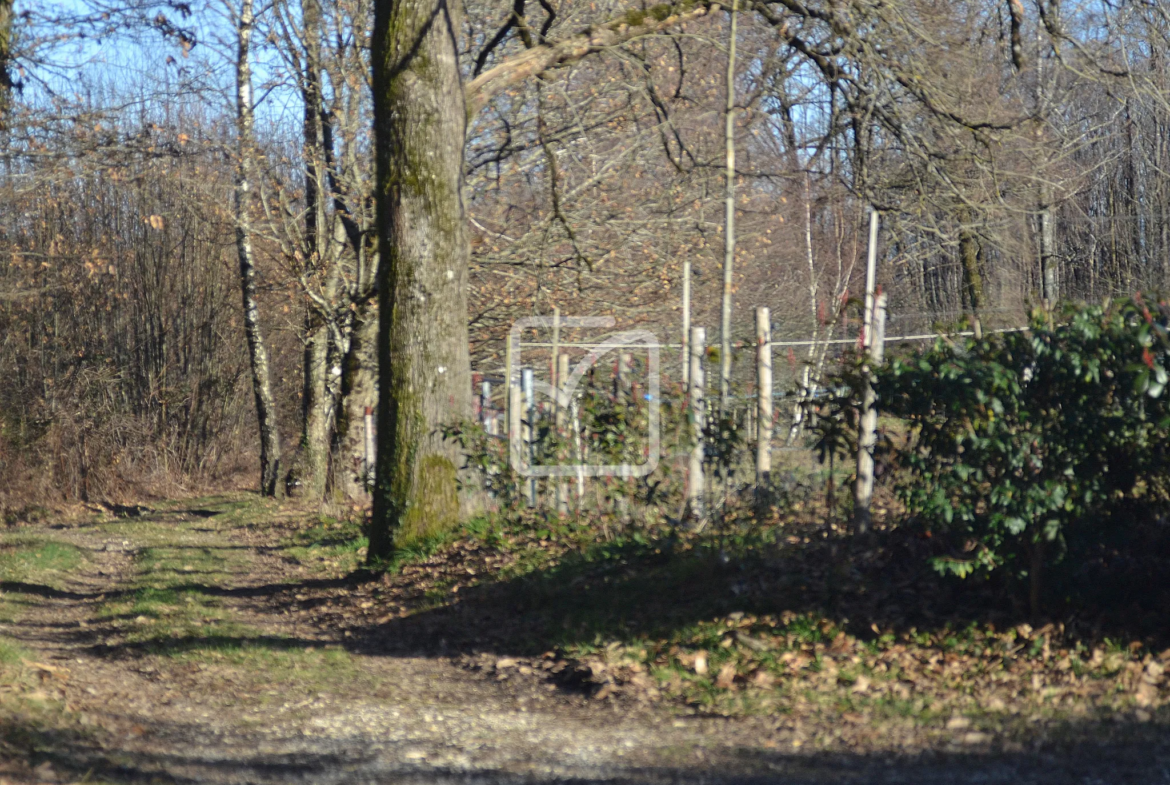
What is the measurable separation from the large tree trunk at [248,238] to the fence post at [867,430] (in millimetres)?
11102

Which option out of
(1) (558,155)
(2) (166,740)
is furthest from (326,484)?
(2) (166,740)

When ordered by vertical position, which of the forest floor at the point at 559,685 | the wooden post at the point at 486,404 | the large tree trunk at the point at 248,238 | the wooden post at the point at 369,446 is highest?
the large tree trunk at the point at 248,238

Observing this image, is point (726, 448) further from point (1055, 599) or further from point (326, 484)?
point (326, 484)

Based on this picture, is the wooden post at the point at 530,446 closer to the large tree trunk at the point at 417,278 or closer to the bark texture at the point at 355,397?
the large tree trunk at the point at 417,278

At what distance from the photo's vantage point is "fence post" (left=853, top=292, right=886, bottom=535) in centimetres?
692

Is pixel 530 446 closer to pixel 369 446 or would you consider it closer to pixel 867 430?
pixel 867 430

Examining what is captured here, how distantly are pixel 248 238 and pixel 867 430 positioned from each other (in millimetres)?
13306

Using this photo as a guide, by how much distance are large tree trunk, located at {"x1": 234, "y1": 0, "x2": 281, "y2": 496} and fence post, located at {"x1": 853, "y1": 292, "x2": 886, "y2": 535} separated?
1110 centimetres

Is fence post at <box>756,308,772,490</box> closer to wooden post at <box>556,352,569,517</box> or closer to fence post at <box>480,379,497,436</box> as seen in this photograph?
wooden post at <box>556,352,569,517</box>

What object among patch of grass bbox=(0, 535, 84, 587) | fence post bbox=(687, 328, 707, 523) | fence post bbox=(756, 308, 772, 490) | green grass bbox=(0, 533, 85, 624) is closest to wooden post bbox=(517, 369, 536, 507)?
fence post bbox=(687, 328, 707, 523)

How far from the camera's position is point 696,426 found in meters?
8.02

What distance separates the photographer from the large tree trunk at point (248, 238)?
53.9 ft

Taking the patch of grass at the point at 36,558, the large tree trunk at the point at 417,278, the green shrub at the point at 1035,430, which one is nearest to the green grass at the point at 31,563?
the patch of grass at the point at 36,558

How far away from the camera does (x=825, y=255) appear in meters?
25.5
